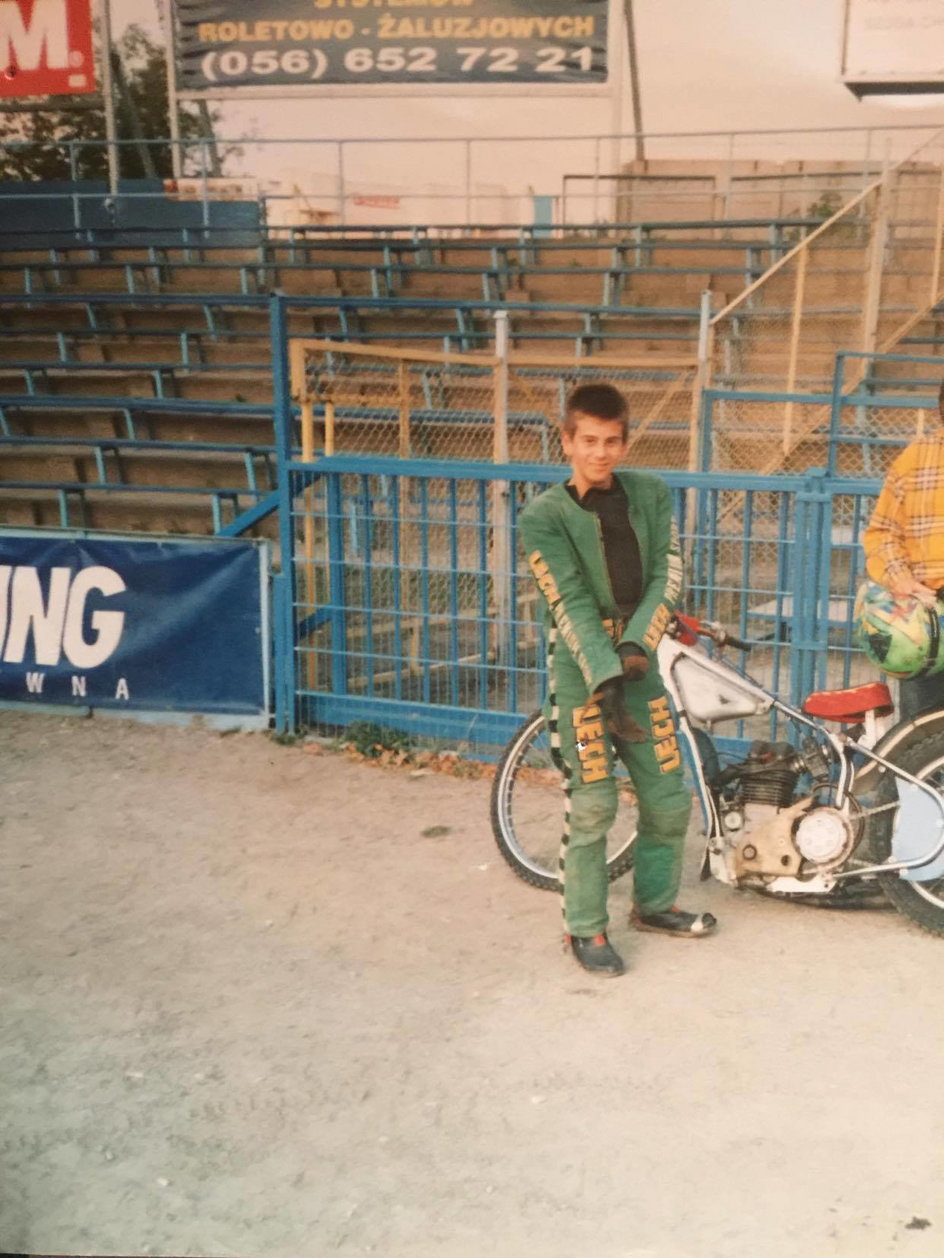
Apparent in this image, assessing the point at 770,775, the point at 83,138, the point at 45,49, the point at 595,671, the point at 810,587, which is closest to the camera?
the point at 595,671

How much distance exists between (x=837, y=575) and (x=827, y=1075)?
294 cm

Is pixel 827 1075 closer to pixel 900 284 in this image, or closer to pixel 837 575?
pixel 837 575

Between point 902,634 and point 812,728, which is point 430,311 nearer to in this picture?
point 812,728

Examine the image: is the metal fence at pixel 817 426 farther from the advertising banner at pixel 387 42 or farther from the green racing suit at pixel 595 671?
the advertising banner at pixel 387 42

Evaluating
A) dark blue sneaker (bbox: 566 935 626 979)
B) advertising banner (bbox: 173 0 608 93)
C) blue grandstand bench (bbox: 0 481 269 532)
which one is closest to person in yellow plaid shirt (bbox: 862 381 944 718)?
dark blue sneaker (bbox: 566 935 626 979)

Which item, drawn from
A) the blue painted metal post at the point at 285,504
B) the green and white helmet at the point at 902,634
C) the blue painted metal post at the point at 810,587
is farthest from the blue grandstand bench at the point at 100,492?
the green and white helmet at the point at 902,634

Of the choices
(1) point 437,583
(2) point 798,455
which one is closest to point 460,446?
(1) point 437,583

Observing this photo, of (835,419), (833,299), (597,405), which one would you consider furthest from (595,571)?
(833,299)

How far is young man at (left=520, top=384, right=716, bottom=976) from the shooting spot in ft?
11.3

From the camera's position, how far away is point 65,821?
495 cm

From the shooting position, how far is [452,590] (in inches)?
207

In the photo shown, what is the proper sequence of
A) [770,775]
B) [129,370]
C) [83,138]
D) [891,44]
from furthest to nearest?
1. [83,138]
2. [891,44]
3. [129,370]
4. [770,775]

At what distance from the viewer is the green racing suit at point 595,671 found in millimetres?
3467

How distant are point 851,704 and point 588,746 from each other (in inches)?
34.7
